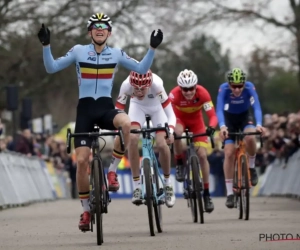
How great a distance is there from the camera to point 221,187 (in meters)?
36.0

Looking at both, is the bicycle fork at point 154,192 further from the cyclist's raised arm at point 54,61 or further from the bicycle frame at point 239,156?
the bicycle frame at point 239,156

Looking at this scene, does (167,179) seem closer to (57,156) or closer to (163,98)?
(163,98)

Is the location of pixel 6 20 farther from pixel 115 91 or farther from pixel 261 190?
pixel 115 91

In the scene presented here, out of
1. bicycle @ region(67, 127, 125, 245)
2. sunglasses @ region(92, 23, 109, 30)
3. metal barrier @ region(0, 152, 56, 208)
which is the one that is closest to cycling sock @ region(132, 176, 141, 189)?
bicycle @ region(67, 127, 125, 245)

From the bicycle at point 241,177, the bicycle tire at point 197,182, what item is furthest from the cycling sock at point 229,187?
the bicycle tire at point 197,182

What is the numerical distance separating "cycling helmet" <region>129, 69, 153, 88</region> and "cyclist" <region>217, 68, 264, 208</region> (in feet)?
8.56

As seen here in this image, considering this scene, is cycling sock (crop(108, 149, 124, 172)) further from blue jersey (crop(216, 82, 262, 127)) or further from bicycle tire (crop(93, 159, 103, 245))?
blue jersey (crop(216, 82, 262, 127))

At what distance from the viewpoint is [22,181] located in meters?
25.0

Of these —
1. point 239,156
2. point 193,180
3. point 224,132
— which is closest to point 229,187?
point 239,156

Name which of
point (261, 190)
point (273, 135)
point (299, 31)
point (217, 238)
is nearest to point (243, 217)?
point (217, 238)

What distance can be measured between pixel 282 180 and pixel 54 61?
1591 cm

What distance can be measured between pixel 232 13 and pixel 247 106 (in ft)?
75.8

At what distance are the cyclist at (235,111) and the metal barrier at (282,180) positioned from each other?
22.8 ft

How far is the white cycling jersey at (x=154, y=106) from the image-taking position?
15.1 m
